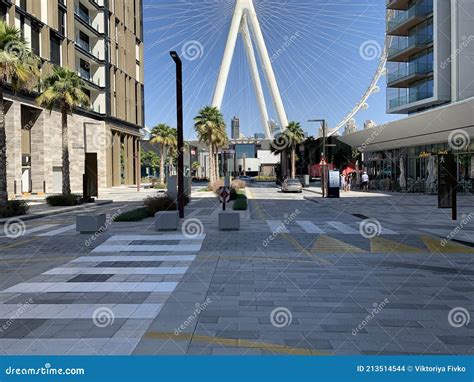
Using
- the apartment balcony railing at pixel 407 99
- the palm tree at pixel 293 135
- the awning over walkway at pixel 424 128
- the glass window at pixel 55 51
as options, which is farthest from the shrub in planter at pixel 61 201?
the palm tree at pixel 293 135

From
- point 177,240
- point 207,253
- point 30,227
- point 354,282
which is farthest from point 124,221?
point 354,282

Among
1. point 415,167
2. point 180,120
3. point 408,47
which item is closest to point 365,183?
point 415,167

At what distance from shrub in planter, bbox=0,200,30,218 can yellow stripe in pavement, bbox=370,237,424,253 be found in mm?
16723

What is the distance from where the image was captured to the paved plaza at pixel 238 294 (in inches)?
211

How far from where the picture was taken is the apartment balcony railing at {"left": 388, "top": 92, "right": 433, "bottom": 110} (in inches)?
1667

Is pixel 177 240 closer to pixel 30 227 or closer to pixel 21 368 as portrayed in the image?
pixel 30 227

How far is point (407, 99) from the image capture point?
4531cm

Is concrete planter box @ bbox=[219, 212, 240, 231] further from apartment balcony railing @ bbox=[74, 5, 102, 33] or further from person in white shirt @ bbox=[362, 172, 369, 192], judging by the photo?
apartment balcony railing @ bbox=[74, 5, 102, 33]

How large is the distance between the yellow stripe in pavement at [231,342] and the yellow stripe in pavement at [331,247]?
663 cm

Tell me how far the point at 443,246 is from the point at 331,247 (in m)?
3.01

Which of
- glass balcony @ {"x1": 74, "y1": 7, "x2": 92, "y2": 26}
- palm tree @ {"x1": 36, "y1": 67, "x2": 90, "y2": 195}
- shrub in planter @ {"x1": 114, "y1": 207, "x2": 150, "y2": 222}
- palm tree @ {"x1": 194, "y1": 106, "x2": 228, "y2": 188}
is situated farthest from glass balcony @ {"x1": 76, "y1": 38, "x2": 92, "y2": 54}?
shrub in planter @ {"x1": 114, "y1": 207, "x2": 150, "y2": 222}

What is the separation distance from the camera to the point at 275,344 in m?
5.23

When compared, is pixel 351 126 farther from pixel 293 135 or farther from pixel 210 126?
pixel 210 126

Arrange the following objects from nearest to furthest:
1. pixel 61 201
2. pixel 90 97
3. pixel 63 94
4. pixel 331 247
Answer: pixel 331 247 < pixel 61 201 < pixel 63 94 < pixel 90 97
